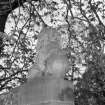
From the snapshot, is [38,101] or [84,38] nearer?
[38,101]

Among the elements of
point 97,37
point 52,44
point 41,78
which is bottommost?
point 41,78

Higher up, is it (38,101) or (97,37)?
(97,37)

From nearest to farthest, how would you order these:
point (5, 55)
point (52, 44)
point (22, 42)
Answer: point (52, 44), point (22, 42), point (5, 55)

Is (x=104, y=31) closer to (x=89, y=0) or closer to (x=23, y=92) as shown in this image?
(x=89, y=0)

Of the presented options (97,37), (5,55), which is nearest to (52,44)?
(97,37)

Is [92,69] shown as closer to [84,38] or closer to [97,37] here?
[84,38]

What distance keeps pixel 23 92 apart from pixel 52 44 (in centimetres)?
42

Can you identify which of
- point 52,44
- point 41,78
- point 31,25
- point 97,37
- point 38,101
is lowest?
point 38,101

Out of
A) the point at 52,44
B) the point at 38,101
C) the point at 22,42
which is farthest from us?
the point at 22,42

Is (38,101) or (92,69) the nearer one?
(38,101)

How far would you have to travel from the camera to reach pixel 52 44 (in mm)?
2246

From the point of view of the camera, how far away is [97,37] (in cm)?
660

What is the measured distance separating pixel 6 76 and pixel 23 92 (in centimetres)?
704

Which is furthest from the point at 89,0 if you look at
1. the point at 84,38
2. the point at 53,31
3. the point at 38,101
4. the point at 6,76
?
the point at 38,101
